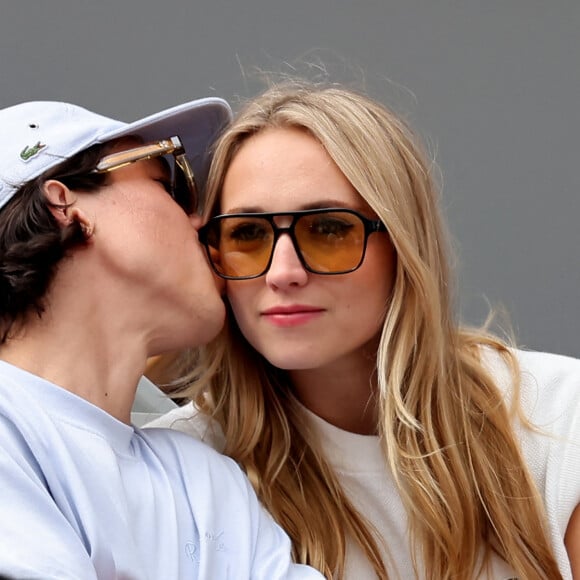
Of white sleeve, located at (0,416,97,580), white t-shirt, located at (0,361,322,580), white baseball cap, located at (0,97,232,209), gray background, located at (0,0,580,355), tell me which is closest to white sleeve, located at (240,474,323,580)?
white t-shirt, located at (0,361,322,580)

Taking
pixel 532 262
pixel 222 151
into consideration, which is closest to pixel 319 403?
pixel 222 151

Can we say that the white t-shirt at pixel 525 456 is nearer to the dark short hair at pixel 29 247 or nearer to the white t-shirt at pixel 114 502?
the white t-shirt at pixel 114 502

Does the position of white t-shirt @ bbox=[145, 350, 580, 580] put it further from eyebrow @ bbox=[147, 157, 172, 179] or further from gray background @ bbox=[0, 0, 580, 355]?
gray background @ bbox=[0, 0, 580, 355]

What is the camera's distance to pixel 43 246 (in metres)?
1.40

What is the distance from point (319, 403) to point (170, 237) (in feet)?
1.19

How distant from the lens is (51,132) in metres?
1.48

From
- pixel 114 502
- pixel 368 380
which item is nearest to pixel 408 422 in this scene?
pixel 368 380

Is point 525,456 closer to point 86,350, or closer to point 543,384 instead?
point 543,384

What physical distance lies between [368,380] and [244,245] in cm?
30

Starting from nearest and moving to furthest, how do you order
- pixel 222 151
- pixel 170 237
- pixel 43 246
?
1. pixel 43 246
2. pixel 170 237
3. pixel 222 151

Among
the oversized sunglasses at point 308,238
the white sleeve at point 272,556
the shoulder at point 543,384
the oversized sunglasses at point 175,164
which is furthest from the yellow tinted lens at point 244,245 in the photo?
the shoulder at point 543,384

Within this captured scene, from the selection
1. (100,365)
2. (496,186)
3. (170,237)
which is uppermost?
(170,237)

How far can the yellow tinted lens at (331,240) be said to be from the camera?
149 cm

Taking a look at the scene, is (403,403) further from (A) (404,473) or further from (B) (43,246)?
(B) (43,246)
